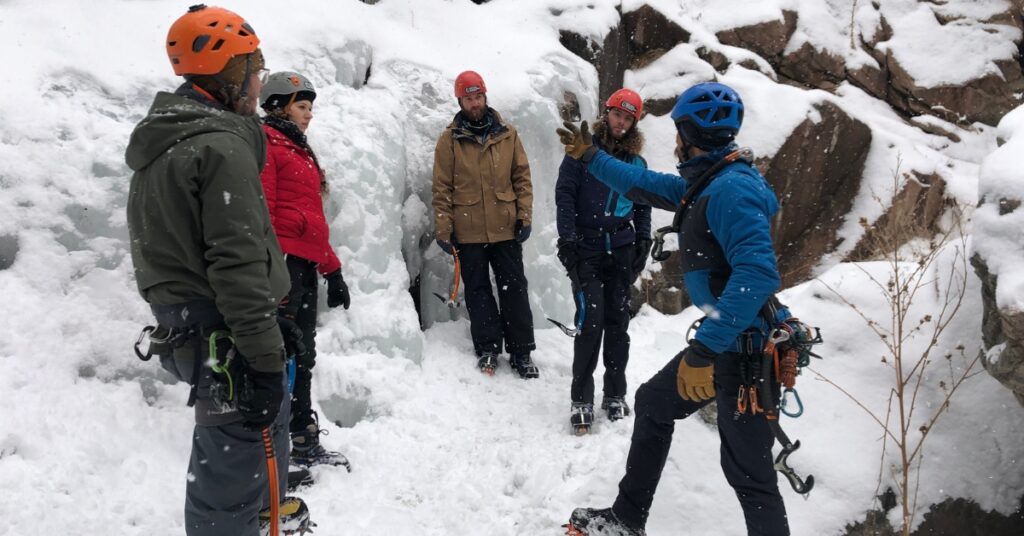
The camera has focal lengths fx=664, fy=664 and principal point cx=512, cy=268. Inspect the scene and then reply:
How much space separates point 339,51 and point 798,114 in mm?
6533

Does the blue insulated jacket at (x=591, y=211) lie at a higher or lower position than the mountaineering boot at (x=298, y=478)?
higher

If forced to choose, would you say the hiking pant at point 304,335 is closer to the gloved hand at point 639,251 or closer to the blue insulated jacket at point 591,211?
the blue insulated jacket at point 591,211

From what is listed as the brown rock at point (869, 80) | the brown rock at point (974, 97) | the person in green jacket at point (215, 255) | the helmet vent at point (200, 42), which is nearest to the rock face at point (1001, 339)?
the person in green jacket at point (215, 255)

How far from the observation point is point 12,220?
3.55m

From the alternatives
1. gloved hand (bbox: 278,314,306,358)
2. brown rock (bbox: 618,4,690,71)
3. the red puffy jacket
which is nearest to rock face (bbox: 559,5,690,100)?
brown rock (bbox: 618,4,690,71)

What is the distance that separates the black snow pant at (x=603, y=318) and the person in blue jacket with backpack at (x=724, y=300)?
5.44 ft

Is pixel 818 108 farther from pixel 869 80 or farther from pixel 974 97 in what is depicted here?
pixel 974 97

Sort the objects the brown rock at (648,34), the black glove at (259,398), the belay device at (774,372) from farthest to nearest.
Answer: the brown rock at (648,34), the belay device at (774,372), the black glove at (259,398)

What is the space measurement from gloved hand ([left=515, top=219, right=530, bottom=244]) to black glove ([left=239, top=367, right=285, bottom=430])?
3.58 meters

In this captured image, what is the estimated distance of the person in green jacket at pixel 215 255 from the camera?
2.10 meters

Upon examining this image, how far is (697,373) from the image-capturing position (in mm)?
2697

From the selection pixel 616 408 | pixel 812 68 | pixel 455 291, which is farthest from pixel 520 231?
pixel 812 68

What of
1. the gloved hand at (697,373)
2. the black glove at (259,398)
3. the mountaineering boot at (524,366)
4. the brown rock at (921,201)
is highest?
the brown rock at (921,201)

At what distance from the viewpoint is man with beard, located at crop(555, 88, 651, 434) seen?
15.6 ft
